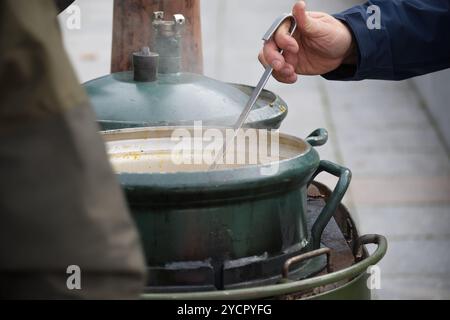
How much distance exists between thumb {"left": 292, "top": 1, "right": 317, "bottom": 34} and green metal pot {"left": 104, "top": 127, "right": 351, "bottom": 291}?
1.71 ft

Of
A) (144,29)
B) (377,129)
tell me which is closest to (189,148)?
(144,29)

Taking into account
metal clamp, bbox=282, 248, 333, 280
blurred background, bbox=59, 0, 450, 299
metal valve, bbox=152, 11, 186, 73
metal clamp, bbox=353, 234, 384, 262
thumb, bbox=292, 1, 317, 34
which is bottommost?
blurred background, bbox=59, 0, 450, 299

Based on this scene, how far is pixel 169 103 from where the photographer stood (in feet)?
8.39

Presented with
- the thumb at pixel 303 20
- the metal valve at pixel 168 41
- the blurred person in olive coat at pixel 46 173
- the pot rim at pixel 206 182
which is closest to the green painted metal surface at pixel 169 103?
the metal valve at pixel 168 41

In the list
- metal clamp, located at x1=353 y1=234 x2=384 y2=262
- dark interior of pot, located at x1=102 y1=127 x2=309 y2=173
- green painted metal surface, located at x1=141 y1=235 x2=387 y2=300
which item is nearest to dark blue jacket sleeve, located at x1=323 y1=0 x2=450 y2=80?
dark interior of pot, located at x1=102 y1=127 x2=309 y2=173

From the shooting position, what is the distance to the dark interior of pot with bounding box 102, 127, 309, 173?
236cm

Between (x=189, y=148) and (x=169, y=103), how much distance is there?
0.22 metres

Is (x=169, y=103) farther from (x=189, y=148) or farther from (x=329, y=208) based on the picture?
(x=329, y=208)

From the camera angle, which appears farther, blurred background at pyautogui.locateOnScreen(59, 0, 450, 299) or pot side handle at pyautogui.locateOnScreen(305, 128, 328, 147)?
blurred background at pyautogui.locateOnScreen(59, 0, 450, 299)

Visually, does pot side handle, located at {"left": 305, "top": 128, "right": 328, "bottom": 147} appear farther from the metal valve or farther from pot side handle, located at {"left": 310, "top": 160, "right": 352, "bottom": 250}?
the metal valve

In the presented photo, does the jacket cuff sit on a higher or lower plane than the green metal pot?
higher
